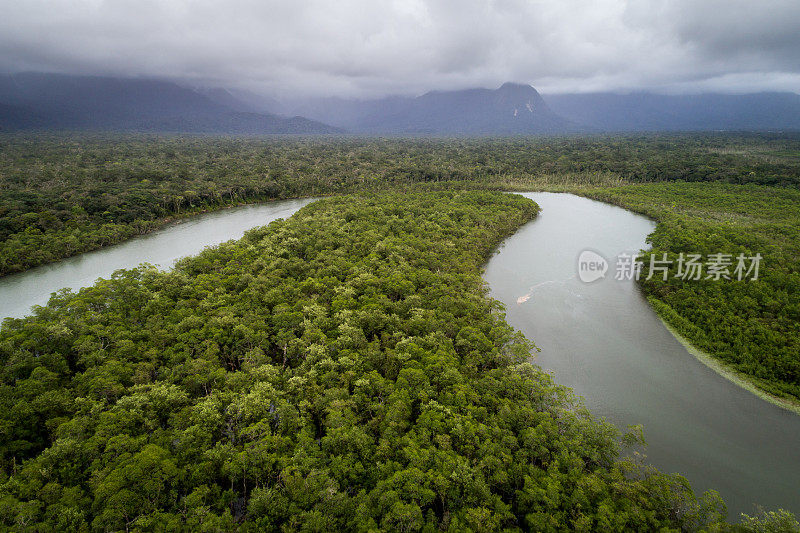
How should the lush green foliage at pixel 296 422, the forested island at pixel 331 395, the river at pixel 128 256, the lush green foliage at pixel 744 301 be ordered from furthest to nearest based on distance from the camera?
the river at pixel 128 256 → the lush green foliage at pixel 744 301 → the forested island at pixel 331 395 → the lush green foliage at pixel 296 422

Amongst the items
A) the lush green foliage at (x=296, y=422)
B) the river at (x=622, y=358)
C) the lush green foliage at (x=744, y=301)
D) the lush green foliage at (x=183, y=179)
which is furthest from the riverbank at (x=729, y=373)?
the lush green foliage at (x=183, y=179)

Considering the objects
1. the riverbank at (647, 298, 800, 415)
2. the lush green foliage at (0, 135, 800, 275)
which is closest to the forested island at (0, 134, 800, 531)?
the riverbank at (647, 298, 800, 415)

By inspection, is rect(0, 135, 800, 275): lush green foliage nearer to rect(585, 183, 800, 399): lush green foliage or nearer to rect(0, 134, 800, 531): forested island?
rect(0, 134, 800, 531): forested island

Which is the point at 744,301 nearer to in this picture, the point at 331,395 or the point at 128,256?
the point at 331,395

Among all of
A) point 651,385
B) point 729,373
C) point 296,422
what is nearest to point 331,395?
point 296,422

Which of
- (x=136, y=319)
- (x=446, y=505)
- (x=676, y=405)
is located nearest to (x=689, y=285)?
(x=676, y=405)

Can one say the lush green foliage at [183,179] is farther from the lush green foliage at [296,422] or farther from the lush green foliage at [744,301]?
the lush green foliage at [744,301]

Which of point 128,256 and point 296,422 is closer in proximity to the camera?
point 296,422
